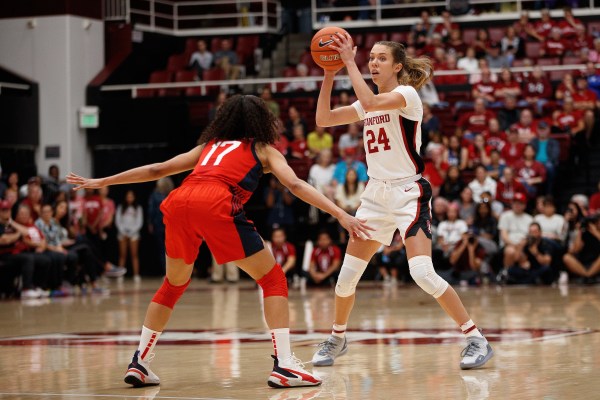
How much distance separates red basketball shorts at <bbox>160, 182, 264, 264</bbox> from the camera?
6.26m

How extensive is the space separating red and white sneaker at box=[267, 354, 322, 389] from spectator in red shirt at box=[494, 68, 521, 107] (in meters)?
14.3

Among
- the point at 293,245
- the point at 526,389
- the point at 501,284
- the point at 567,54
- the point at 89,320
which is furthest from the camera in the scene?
the point at 567,54

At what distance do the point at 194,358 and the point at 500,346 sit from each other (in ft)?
7.34

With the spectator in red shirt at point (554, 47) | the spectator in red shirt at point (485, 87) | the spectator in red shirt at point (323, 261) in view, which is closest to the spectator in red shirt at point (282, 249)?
the spectator in red shirt at point (323, 261)

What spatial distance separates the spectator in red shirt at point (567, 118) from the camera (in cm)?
1898

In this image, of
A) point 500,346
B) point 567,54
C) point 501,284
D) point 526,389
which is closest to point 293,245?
point 501,284

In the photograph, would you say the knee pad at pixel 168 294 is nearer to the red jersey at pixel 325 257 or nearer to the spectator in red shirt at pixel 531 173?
the red jersey at pixel 325 257

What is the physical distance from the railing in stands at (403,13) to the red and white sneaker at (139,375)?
18.4m

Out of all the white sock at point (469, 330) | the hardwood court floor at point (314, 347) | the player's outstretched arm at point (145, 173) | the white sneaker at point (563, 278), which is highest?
the player's outstretched arm at point (145, 173)

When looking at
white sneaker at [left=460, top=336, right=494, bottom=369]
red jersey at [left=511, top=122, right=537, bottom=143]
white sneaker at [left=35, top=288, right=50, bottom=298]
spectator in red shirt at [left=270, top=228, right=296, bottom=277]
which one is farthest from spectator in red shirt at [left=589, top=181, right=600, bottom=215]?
white sneaker at [left=460, top=336, right=494, bottom=369]

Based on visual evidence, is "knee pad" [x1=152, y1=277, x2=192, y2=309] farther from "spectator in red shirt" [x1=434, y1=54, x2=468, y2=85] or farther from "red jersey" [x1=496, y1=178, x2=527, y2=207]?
"spectator in red shirt" [x1=434, y1=54, x2=468, y2=85]

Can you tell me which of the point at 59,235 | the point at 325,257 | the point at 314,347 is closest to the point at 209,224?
the point at 314,347

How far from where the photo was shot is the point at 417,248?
715 centimetres

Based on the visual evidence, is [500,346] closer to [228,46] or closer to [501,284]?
[501,284]
